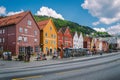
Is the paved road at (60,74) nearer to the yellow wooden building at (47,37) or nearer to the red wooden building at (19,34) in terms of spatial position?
the red wooden building at (19,34)

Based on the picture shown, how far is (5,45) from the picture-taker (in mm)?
60750

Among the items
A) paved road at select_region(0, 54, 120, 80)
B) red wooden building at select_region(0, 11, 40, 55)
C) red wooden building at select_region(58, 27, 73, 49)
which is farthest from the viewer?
red wooden building at select_region(58, 27, 73, 49)

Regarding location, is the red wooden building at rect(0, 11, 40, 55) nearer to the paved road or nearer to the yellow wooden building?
the yellow wooden building

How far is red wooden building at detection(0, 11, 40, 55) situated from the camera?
193ft

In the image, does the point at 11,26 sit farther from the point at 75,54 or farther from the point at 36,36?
the point at 75,54

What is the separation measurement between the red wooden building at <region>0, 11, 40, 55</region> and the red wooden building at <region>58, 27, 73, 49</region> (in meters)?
18.9

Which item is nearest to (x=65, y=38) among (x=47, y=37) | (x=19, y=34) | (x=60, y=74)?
(x=47, y=37)

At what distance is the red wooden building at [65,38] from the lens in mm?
84575

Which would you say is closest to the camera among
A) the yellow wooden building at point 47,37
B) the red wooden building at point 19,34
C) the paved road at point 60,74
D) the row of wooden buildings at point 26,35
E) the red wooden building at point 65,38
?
the paved road at point 60,74

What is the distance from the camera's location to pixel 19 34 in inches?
2359

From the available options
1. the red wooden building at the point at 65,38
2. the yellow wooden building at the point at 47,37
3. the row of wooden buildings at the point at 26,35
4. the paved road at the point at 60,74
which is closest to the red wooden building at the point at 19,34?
the row of wooden buildings at the point at 26,35

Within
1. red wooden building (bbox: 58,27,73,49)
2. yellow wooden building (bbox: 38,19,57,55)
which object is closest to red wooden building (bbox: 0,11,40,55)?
yellow wooden building (bbox: 38,19,57,55)

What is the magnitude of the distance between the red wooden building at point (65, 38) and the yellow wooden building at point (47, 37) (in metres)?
5.95

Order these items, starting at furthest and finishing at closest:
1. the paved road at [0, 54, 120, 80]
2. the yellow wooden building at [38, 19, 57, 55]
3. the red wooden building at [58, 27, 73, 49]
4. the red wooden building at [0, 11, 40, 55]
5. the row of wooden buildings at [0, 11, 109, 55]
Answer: the red wooden building at [58, 27, 73, 49]
the yellow wooden building at [38, 19, 57, 55]
the row of wooden buildings at [0, 11, 109, 55]
the red wooden building at [0, 11, 40, 55]
the paved road at [0, 54, 120, 80]
